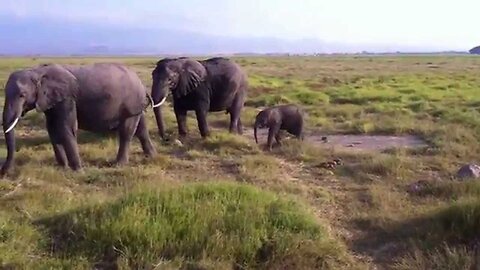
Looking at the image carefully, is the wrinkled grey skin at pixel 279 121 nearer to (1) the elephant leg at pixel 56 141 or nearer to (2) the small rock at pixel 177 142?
(2) the small rock at pixel 177 142

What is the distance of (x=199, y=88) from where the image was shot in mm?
14711

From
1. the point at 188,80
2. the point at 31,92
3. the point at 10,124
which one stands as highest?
the point at 31,92

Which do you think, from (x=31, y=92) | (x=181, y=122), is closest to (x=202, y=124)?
(x=181, y=122)

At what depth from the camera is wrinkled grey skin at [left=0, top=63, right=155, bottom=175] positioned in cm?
981

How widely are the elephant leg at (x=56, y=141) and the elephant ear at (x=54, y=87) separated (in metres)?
0.40

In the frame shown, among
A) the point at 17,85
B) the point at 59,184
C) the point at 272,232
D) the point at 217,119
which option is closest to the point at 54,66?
the point at 17,85

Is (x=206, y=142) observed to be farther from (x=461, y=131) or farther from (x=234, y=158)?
(x=461, y=131)

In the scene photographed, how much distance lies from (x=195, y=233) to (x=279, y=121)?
784cm

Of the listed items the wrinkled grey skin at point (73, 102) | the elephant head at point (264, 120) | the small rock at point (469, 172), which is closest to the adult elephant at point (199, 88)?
the elephant head at point (264, 120)

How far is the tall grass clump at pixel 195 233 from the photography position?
20.7 feet

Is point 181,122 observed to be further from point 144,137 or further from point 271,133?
point 144,137

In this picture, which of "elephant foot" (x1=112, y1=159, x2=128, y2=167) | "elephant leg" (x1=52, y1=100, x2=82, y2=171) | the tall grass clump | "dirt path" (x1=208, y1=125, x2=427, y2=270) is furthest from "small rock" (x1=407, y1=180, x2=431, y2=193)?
"elephant leg" (x1=52, y1=100, x2=82, y2=171)

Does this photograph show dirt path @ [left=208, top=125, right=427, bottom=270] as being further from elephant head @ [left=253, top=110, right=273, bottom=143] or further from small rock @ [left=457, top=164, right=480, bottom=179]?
small rock @ [left=457, top=164, right=480, bottom=179]

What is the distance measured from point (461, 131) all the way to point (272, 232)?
9666mm
